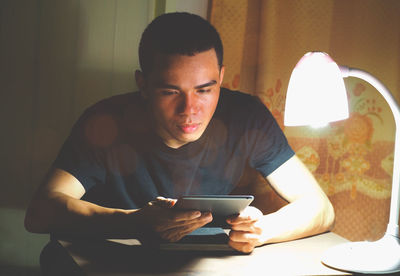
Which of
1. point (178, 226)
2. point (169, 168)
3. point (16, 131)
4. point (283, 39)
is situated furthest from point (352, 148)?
point (16, 131)

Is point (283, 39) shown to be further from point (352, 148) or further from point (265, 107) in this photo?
point (352, 148)

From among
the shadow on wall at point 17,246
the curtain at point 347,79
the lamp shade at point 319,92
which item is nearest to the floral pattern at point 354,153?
the curtain at point 347,79

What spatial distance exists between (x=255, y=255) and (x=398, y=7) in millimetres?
997

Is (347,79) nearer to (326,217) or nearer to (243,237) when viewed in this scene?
(326,217)

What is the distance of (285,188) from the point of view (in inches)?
56.2

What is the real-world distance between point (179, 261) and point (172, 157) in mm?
521

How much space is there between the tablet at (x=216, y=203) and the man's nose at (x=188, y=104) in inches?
14.5

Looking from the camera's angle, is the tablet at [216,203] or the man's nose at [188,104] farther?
the man's nose at [188,104]

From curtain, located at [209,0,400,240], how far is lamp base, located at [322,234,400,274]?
0.41 metres

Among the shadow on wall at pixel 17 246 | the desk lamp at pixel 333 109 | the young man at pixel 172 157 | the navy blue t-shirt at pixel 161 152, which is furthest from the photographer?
the shadow on wall at pixel 17 246

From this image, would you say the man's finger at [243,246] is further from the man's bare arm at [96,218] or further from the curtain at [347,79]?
the curtain at [347,79]

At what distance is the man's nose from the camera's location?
1.29 metres

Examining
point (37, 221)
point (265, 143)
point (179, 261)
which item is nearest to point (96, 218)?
point (37, 221)

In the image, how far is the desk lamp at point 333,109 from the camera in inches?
40.0
